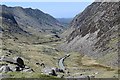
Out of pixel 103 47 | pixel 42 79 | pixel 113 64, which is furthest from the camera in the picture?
pixel 103 47

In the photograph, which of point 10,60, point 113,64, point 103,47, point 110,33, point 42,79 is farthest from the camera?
point 110,33

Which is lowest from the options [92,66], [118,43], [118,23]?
[92,66]

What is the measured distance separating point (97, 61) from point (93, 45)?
3103 centimetres

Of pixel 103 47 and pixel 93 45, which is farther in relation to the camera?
pixel 93 45

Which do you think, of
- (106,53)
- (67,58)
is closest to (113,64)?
(106,53)

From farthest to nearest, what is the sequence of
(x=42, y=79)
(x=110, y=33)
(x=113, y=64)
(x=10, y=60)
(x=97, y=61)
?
1. (x=110, y=33)
2. (x=97, y=61)
3. (x=113, y=64)
4. (x=10, y=60)
5. (x=42, y=79)

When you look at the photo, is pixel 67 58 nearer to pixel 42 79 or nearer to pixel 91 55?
pixel 91 55

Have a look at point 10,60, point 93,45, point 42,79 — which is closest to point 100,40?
point 93,45

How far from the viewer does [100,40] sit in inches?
7608

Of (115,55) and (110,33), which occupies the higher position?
(110,33)

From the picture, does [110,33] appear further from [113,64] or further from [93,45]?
[113,64]

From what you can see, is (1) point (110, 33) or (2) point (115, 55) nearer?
(2) point (115, 55)

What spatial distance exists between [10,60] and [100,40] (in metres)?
121

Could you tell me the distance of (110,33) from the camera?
191750 mm
